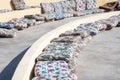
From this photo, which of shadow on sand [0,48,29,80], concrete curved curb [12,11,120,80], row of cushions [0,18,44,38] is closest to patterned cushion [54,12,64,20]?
concrete curved curb [12,11,120,80]

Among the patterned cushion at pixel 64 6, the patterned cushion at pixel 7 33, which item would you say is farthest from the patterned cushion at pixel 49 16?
the patterned cushion at pixel 7 33

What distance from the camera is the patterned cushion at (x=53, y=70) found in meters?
9.71

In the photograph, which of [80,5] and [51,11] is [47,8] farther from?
[80,5]

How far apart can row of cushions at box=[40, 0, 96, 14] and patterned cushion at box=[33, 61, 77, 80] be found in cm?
976

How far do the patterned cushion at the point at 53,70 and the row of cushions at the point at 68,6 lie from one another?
9765 mm

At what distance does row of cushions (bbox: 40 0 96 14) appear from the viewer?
20.4 m

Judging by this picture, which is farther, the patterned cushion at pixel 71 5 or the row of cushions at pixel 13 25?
the patterned cushion at pixel 71 5

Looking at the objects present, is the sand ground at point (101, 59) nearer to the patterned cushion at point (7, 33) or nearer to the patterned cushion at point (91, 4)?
the patterned cushion at point (7, 33)

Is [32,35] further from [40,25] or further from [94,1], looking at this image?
[94,1]

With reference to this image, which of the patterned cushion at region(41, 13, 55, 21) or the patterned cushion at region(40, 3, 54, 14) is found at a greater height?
the patterned cushion at region(40, 3, 54, 14)

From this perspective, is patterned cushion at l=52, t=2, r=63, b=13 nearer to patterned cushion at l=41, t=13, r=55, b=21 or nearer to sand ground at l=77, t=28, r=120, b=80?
patterned cushion at l=41, t=13, r=55, b=21

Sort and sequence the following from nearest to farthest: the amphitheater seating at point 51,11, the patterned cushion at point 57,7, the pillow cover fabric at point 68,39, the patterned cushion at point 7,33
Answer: the pillow cover fabric at point 68,39 < the patterned cushion at point 7,33 < the amphitheater seating at point 51,11 < the patterned cushion at point 57,7

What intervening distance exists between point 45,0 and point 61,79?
1197 centimetres

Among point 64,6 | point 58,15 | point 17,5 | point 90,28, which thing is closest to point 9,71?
point 90,28
